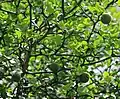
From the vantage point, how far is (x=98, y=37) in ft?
8.59

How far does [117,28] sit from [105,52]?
0.17m

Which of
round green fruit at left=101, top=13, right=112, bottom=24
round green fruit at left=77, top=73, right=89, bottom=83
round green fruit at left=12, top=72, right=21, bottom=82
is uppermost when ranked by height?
round green fruit at left=101, top=13, right=112, bottom=24

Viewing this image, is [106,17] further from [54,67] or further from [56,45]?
[54,67]

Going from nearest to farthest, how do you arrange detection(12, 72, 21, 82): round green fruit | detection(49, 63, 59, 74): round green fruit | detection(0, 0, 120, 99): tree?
1. detection(12, 72, 21, 82): round green fruit
2. detection(0, 0, 120, 99): tree
3. detection(49, 63, 59, 74): round green fruit

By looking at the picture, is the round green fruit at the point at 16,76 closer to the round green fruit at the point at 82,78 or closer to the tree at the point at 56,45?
the tree at the point at 56,45

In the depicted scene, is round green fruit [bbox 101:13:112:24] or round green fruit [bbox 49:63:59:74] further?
round green fruit [bbox 49:63:59:74]

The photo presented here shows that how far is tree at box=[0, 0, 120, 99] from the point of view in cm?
246

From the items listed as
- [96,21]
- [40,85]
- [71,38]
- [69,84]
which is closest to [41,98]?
[40,85]

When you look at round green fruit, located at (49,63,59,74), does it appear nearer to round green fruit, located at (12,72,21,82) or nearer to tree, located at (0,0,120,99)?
tree, located at (0,0,120,99)

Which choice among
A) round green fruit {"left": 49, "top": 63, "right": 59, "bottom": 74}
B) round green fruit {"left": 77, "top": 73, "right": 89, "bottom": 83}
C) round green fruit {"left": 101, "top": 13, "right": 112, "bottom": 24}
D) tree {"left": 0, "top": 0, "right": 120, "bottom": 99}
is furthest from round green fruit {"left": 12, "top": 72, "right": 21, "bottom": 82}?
round green fruit {"left": 101, "top": 13, "right": 112, "bottom": 24}

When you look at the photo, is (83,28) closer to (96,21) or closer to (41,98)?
(96,21)

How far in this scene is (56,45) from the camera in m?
2.49

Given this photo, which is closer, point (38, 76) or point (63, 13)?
point (63, 13)

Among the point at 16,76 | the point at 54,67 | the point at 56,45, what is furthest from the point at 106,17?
the point at 16,76
